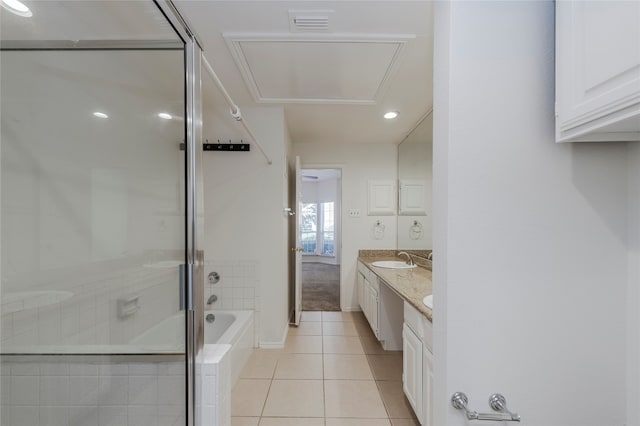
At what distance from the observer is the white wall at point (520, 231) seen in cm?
83

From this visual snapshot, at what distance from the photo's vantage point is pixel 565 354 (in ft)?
2.75

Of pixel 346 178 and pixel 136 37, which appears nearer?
pixel 136 37

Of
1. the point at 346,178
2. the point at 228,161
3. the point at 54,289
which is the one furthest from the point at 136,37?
the point at 346,178

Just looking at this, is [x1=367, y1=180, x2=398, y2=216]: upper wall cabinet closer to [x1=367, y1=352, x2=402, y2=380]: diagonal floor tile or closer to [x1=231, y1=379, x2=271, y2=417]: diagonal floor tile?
[x1=367, y1=352, x2=402, y2=380]: diagonal floor tile

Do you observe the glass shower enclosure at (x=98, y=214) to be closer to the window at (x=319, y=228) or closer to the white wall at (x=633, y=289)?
the white wall at (x=633, y=289)

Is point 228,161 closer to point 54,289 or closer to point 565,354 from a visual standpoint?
point 54,289

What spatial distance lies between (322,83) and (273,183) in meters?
1.08

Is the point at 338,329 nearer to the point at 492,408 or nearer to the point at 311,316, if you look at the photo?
the point at 311,316

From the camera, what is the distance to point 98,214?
1.14 metres

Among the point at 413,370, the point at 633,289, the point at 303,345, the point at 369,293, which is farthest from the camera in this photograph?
the point at 369,293

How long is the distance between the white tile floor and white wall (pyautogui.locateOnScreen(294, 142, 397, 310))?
1.04 meters

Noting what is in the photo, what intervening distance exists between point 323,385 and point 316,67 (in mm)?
2467

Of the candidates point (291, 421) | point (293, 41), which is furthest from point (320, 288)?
point (293, 41)

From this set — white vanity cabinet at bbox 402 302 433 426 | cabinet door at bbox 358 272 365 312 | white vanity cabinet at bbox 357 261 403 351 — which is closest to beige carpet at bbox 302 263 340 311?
cabinet door at bbox 358 272 365 312
